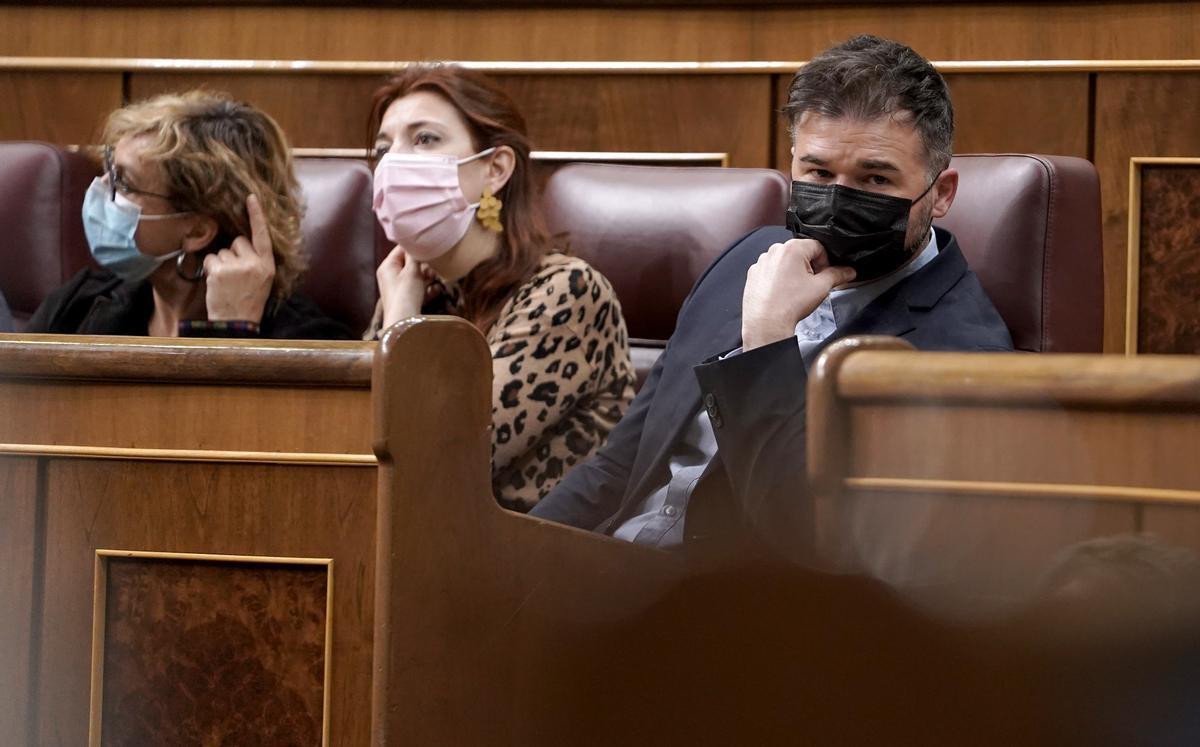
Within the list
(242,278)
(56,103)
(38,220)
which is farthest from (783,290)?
(56,103)

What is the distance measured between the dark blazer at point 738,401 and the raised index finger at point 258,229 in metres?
0.62

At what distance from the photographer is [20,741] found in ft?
3.10

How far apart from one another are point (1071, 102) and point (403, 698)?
146 cm

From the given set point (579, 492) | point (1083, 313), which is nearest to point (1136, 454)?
point (579, 492)

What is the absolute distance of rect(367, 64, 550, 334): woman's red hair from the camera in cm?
151

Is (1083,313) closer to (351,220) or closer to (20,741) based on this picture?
(351,220)

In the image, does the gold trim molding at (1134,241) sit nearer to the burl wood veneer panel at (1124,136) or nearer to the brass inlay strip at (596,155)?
the burl wood veneer panel at (1124,136)

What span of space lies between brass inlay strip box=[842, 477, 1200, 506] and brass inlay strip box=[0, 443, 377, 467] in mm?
452

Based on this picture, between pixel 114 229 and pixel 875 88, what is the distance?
982 millimetres

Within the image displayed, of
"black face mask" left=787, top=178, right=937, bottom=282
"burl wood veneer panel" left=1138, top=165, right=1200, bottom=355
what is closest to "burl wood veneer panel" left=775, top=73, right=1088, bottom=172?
"burl wood veneer panel" left=1138, top=165, right=1200, bottom=355

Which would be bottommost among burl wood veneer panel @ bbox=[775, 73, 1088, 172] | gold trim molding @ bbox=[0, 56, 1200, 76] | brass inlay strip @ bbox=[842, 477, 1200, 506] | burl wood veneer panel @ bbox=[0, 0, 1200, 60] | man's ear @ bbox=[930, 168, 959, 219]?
brass inlay strip @ bbox=[842, 477, 1200, 506]

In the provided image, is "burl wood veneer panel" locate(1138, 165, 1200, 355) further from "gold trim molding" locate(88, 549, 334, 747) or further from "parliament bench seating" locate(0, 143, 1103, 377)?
"gold trim molding" locate(88, 549, 334, 747)

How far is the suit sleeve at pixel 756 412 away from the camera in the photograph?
0.95 meters

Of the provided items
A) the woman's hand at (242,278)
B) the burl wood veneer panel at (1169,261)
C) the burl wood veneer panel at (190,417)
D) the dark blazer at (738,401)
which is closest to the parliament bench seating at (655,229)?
the woman's hand at (242,278)
